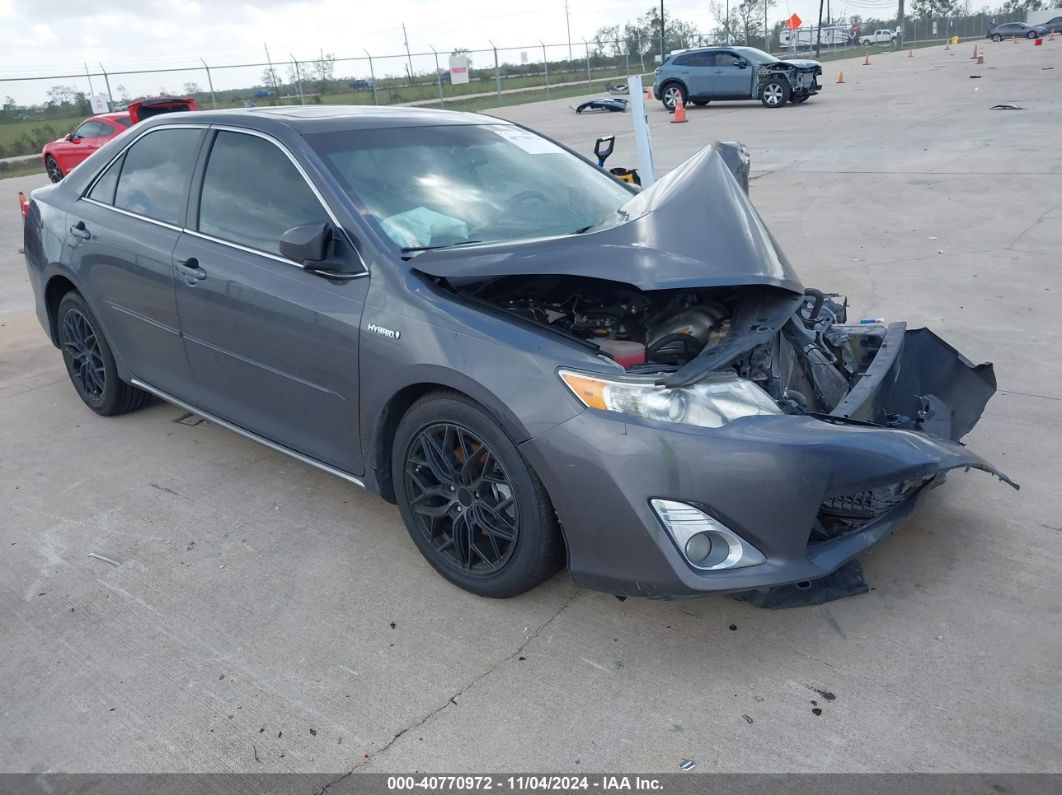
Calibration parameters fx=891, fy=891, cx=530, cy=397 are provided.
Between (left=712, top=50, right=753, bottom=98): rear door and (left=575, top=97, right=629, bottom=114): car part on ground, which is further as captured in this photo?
(left=575, top=97, right=629, bottom=114): car part on ground

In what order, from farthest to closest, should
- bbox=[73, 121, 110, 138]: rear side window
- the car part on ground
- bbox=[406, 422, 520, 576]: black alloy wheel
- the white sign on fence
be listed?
the white sign on fence < the car part on ground < bbox=[73, 121, 110, 138]: rear side window < bbox=[406, 422, 520, 576]: black alloy wheel

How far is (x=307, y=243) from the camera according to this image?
3195mm

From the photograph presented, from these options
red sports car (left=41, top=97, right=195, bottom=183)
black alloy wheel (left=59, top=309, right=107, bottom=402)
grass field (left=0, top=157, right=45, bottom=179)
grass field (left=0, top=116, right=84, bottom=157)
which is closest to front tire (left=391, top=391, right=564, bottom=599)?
black alloy wheel (left=59, top=309, right=107, bottom=402)

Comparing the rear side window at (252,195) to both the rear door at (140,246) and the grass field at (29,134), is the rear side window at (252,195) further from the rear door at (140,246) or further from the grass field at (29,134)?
the grass field at (29,134)

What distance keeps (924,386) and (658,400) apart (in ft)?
5.90

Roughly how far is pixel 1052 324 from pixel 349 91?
36668 mm

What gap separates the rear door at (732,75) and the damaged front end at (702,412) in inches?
860

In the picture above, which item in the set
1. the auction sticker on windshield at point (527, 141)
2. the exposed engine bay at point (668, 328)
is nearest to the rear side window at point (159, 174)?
the auction sticker on windshield at point (527, 141)

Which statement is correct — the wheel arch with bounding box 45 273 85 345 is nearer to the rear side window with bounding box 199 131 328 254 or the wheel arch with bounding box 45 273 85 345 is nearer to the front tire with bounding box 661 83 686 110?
the rear side window with bounding box 199 131 328 254

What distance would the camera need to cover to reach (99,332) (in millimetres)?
4723

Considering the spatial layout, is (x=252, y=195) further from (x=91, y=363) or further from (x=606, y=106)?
(x=606, y=106)

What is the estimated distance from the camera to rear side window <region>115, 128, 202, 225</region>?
13.6 feet

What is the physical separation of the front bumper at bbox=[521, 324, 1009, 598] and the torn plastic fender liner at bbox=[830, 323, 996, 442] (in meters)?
0.70

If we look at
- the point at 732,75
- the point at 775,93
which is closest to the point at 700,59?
the point at 732,75
